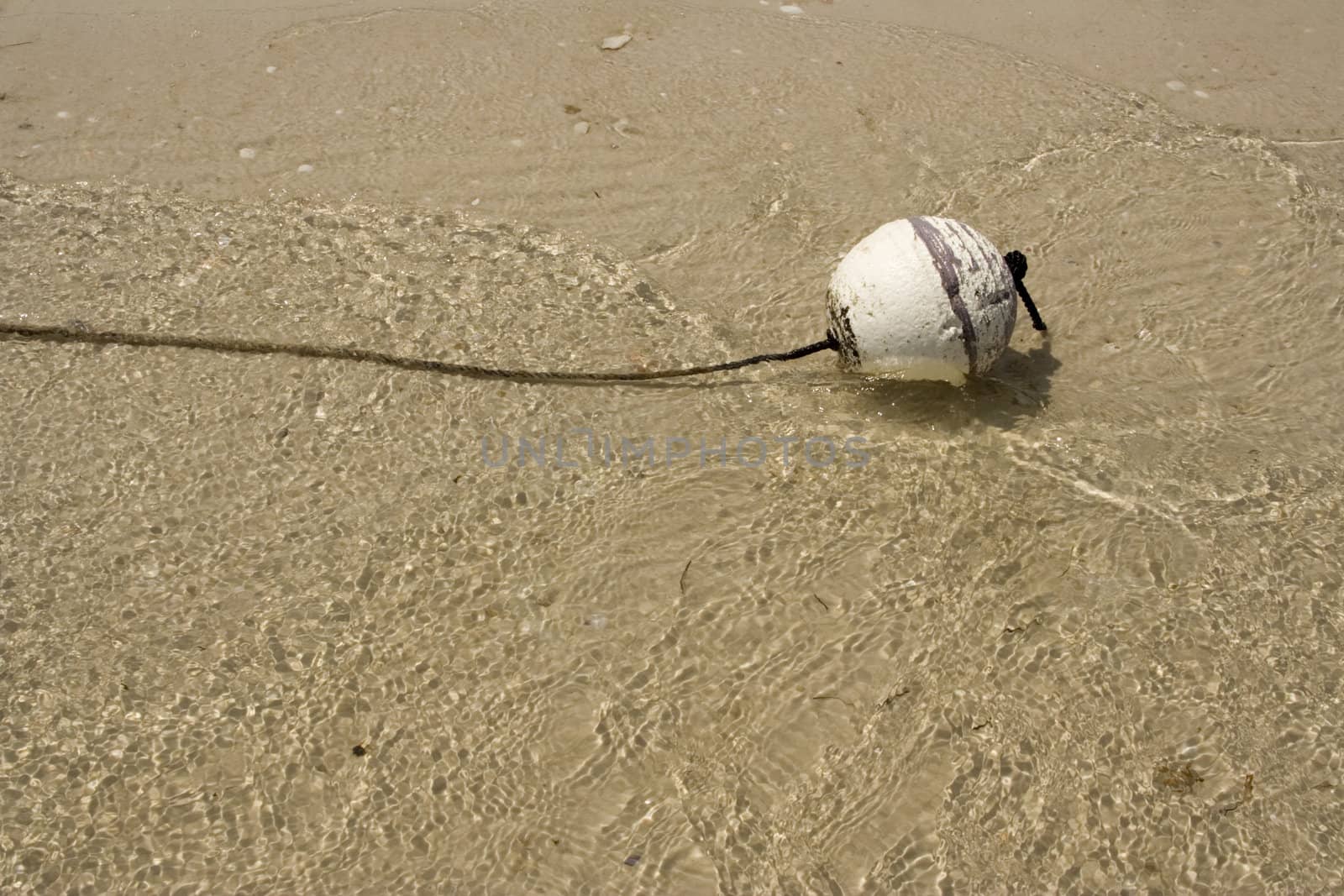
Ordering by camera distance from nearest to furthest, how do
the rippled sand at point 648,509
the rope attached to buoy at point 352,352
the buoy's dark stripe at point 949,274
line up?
the rippled sand at point 648,509 → the buoy's dark stripe at point 949,274 → the rope attached to buoy at point 352,352

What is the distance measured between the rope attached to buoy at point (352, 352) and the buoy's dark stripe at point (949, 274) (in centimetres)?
56

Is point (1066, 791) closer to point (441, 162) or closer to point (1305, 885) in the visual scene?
point (1305, 885)

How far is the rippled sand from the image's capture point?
8.62 ft

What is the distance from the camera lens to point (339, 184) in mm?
4684

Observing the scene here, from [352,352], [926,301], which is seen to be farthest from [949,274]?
[352,352]

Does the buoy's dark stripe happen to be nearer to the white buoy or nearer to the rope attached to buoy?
the white buoy

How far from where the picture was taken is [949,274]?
3.16 metres

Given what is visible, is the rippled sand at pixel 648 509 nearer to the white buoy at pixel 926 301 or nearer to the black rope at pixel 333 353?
the black rope at pixel 333 353

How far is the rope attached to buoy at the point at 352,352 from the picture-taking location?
12.3 ft

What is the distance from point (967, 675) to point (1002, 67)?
12.8 feet

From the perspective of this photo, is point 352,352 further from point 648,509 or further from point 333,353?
point 648,509

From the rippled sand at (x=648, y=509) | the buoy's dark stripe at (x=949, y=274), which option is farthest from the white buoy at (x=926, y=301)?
the rippled sand at (x=648, y=509)

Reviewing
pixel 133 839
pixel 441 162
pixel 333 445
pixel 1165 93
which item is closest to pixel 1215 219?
pixel 1165 93

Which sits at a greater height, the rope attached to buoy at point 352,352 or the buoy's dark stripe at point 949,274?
the buoy's dark stripe at point 949,274
